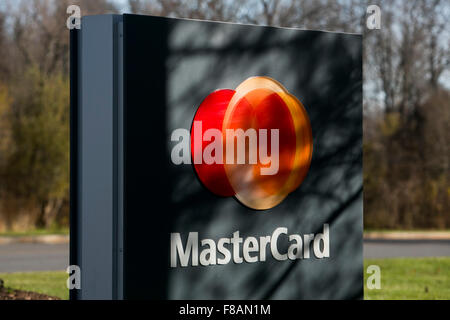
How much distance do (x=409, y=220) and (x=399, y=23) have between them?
9.55 meters

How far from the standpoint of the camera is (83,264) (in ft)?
22.7

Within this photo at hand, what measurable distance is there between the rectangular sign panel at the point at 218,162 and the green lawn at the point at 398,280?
130 inches

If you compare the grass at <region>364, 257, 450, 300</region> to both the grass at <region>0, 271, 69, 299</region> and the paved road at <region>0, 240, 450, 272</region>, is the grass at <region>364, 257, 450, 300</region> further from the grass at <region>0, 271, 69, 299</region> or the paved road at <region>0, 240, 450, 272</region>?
the grass at <region>0, 271, 69, 299</region>

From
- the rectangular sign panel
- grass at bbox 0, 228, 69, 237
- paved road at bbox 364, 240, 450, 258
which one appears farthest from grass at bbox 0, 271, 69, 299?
grass at bbox 0, 228, 69, 237

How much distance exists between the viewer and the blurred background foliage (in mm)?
25359

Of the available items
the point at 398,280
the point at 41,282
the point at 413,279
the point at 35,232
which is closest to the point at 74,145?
the point at 41,282

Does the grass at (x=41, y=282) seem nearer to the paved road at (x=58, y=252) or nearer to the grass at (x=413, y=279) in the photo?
the paved road at (x=58, y=252)

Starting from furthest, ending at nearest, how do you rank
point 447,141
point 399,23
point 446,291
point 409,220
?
point 399,23 → point 447,141 → point 409,220 → point 446,291

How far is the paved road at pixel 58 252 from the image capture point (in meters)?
15.9

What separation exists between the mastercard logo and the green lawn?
382 centimetres

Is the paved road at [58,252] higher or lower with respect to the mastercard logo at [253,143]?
lower

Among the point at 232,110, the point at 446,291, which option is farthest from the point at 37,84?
the point at 232,110

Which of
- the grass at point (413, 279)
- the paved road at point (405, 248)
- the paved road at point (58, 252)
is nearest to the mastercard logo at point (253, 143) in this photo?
the grass at point (413, 279)
